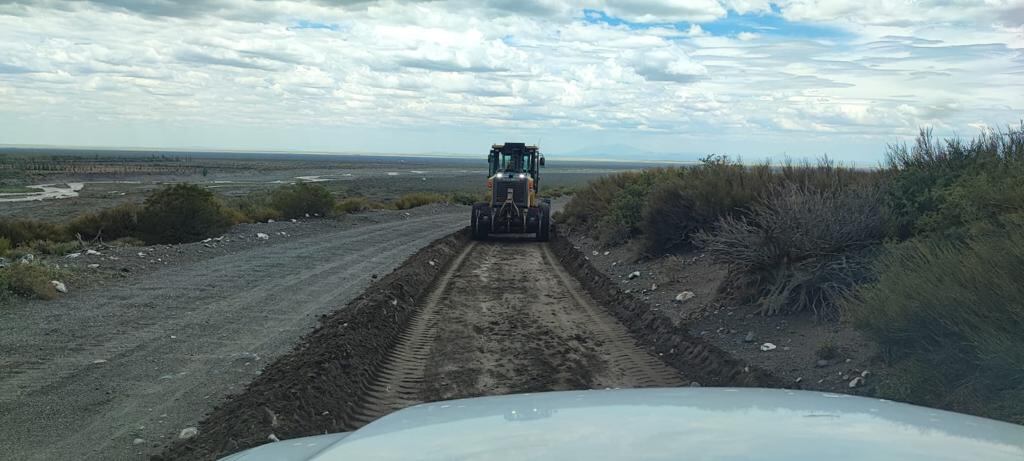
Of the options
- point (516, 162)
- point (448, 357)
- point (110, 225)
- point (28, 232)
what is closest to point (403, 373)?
point (448, 357)

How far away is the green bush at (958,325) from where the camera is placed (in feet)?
19.7

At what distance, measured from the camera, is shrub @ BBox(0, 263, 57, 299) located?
12.9 metres

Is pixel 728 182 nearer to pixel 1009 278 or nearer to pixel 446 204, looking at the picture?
pixel 1009 278

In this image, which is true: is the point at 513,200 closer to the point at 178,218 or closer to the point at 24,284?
the point at 178,218

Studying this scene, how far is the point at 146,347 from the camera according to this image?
9828mm

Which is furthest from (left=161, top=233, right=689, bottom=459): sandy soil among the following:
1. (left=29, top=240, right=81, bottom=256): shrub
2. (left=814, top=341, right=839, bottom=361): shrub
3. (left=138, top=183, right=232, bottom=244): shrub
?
(left=138, top=183, right=232, bottom=244): shrub

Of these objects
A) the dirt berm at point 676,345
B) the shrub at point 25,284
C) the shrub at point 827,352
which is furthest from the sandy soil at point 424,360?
the shrub at point 25,284

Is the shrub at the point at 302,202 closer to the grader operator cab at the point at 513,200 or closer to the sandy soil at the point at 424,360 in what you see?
the grader operator cab at the point at 513,200

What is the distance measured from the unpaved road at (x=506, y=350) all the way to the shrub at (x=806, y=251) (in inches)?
75.1

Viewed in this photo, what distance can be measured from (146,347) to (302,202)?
909 inches

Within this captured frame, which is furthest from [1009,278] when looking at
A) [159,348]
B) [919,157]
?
[159,348]

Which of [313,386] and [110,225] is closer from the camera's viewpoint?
[313,386]

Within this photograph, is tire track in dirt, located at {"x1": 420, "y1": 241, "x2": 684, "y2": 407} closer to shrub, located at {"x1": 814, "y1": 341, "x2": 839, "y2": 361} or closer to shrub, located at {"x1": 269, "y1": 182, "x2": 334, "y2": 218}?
shrub, located at {"x1": 814, "y1": 341, "x2": 839, "y2": 361}

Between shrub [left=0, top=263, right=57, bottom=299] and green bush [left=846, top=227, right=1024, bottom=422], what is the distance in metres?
11.5
